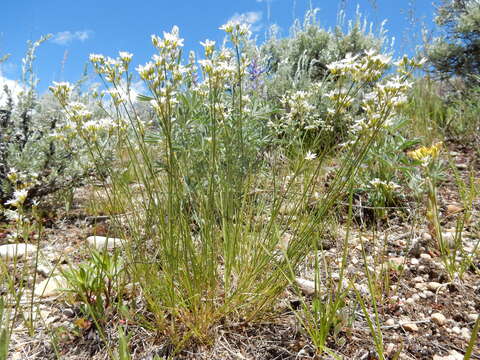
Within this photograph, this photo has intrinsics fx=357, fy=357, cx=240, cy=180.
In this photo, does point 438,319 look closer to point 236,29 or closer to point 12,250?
point 236,29

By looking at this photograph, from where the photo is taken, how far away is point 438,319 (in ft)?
4.25

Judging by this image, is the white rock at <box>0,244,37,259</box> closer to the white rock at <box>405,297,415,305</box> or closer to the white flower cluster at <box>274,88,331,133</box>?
the white flower cluster at <box>274,88,331,133</box>

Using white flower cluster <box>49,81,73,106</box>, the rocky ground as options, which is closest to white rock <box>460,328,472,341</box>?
the rocky ground

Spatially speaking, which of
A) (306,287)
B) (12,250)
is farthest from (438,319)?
(12,250)

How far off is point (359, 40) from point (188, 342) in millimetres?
5265

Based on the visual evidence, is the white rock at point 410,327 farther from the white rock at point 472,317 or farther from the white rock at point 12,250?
the white rock at point 12,250

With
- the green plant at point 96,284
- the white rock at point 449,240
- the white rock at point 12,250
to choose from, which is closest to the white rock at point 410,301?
the white rock at point 449,240

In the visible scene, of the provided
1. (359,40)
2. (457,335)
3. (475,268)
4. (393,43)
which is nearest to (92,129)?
(457,335)

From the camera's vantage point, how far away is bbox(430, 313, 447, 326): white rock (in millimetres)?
1291

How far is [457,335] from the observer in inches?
48.6

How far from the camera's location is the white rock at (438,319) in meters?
1.29

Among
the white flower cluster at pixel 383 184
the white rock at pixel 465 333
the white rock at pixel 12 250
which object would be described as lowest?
the white rock at pixel 12 250

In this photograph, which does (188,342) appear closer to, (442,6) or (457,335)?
(457,335)

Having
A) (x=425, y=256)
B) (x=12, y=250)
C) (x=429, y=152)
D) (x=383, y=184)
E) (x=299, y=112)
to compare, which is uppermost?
(x=299, y=112)
